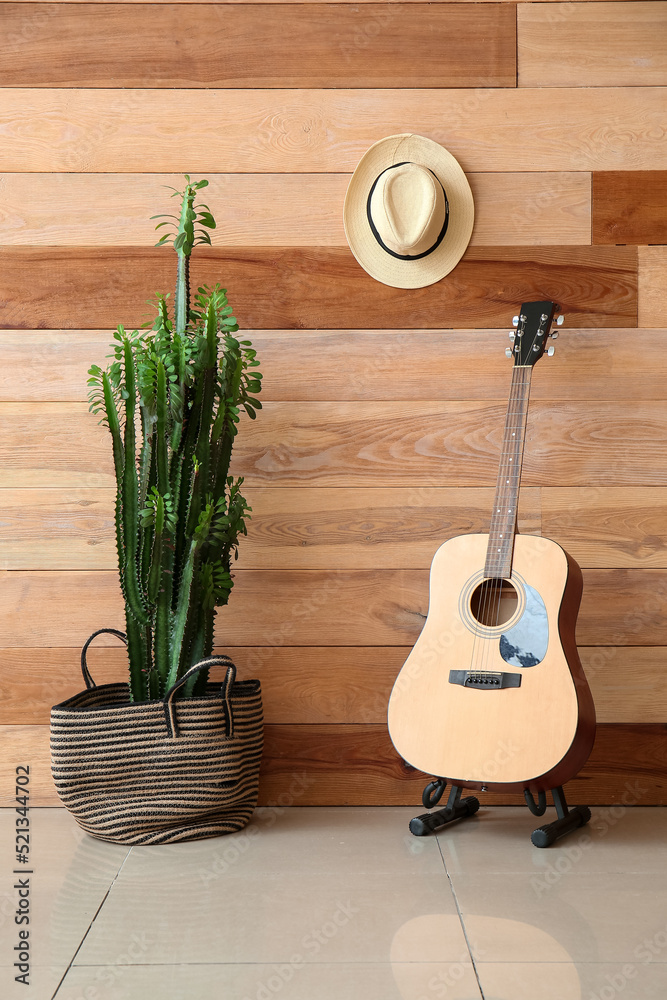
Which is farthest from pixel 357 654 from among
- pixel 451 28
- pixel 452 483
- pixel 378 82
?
pixel 451 28

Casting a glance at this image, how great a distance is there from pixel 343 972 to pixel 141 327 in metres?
1.42

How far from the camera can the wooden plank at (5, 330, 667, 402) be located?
205cm

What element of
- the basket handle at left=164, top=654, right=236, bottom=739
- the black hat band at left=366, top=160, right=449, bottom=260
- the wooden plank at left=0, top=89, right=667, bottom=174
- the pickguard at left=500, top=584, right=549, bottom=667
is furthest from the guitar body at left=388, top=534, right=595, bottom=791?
the wooden plank at left=0, top=89, right=667, bottom=174

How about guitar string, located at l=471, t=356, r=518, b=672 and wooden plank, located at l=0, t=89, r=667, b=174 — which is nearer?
guitar string, located at l=471, t=356, r=518, b=672

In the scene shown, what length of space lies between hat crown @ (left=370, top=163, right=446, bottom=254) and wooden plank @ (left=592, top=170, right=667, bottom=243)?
1.35 ft

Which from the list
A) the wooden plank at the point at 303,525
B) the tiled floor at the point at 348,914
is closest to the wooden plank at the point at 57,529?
the wooden plank at the point at 303,525

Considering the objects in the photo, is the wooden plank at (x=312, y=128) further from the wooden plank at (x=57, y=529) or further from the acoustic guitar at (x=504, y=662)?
the wooden plank at (x=57, y=529)

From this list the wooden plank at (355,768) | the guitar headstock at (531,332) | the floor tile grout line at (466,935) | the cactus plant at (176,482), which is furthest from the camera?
the wooden plank at (355,768)

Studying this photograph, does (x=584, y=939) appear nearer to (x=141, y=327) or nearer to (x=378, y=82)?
(x=141, y=327)

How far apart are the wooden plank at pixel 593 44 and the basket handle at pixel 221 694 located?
161 centimetres

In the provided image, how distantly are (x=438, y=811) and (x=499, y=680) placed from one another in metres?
0.36

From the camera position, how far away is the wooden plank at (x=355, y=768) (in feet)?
6.63

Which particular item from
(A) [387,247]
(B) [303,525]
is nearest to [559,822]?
(B) [303,525]

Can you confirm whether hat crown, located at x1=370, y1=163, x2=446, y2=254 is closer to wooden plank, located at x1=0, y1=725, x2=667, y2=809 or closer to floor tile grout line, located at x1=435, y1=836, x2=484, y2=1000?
wooden plank, located at x1=0, y1=725, x2=667, y2=809
